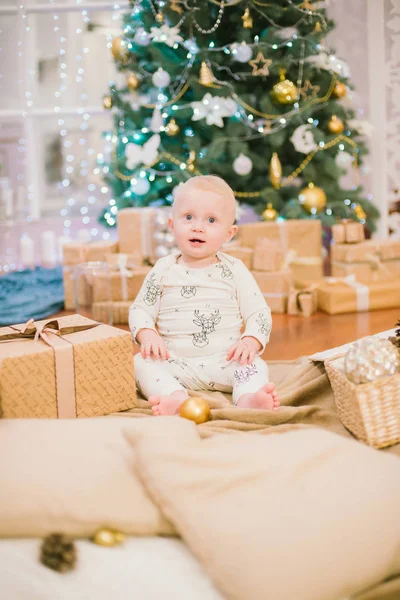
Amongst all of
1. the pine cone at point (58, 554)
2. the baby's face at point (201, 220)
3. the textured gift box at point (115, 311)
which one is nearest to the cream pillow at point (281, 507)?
the pine cone at point (58, 554)

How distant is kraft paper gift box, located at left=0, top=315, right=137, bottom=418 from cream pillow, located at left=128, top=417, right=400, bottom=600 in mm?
476

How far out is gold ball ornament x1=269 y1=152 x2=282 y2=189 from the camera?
3.78 meters

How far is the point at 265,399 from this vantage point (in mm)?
1773

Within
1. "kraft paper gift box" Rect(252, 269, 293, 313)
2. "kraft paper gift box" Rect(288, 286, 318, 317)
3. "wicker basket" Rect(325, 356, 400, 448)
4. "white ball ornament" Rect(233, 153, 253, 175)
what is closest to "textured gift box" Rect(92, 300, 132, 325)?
"kraft paper gift box" Rect(252, 269, 293, 313)

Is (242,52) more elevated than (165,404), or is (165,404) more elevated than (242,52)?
(242,52)

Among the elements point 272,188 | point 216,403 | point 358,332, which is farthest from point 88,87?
point 216,403

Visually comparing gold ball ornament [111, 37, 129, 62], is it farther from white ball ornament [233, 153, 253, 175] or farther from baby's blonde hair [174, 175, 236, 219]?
baby's blonde hair [174, 175, 236, 219]

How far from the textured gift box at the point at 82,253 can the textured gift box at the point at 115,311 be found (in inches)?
17.2

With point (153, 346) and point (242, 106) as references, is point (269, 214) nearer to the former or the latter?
point (242, 106)

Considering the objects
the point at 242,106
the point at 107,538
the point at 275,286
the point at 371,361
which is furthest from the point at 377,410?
the point at 242,106

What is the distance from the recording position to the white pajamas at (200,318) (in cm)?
199

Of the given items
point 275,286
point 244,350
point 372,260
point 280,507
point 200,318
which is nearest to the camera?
point 280,507

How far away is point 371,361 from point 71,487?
70 centimetres

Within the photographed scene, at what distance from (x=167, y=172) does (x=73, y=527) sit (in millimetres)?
2933
